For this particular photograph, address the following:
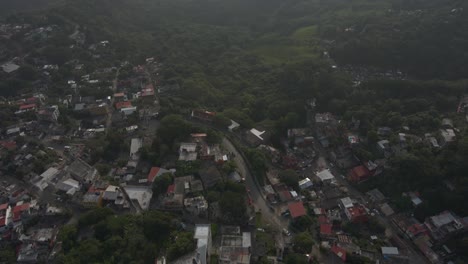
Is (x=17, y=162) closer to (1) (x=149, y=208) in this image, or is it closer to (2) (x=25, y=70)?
(1) (x=149, y=208)

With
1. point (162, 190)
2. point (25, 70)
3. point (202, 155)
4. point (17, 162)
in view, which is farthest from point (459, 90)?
point (25, 70)

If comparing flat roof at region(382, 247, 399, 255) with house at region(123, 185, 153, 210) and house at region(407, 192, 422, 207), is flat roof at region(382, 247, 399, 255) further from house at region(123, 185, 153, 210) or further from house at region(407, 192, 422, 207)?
house at region(123, 185, 153, 210)

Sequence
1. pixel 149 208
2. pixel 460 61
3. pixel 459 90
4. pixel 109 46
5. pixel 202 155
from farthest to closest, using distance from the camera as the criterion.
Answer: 1. pixel 109 46
2. pixel 460 61
3. pixel 459 90
4. pixel 202 155
5. pixel 149 208

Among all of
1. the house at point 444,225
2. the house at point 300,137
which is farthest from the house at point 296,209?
the house at point 444,225

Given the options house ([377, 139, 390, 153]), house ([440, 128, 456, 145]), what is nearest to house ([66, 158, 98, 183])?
house ([377, 139, 390, 153])

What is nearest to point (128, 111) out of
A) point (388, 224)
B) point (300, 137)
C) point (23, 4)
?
point (300, 137)

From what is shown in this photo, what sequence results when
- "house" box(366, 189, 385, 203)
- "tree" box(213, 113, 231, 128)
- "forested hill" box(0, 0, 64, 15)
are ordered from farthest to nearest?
"forested hill" box(0, 0, 64, 15) → "tree" box(213, 113, 231, 128) → "house" box(366, 189, 385, 203)
